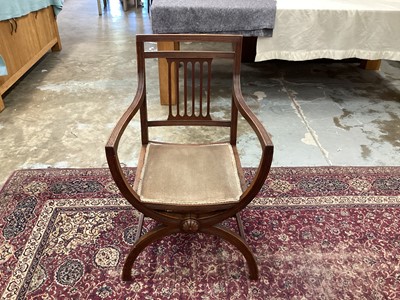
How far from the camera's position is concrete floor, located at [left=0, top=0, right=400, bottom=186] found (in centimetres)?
208

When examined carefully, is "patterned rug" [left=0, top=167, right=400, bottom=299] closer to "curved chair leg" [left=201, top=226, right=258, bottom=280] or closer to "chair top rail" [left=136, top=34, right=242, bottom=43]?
"curved chair leg" [left=201, top=226, right=258, bottom=280]

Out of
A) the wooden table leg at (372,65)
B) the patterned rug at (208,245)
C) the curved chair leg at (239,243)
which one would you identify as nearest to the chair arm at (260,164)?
the curved chair leg at (239,243)

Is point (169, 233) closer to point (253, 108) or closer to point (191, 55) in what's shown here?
point (191, 55)

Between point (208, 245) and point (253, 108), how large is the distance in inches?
55.8

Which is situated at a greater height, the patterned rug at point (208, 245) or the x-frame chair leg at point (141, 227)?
the x-frame chair leg at point (141, 227)

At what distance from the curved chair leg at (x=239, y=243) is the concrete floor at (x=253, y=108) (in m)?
0.76

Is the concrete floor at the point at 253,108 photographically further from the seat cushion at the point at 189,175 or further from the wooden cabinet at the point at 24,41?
the seat cushion at the point at 189,175

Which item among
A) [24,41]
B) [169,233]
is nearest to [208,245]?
[169,233]

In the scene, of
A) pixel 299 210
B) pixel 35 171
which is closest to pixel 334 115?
pixel 299 210

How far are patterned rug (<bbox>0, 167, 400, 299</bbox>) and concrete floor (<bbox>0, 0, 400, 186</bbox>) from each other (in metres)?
0.22

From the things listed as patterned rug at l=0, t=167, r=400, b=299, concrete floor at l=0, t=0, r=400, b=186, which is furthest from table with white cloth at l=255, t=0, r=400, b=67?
patterned rug at l=0, t=167, r=400, b=299

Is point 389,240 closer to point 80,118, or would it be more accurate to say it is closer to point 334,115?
point 334,115

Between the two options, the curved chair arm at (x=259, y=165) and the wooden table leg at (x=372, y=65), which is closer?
the curved chair arm at (x=259, y=165)

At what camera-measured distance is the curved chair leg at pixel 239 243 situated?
129cm
